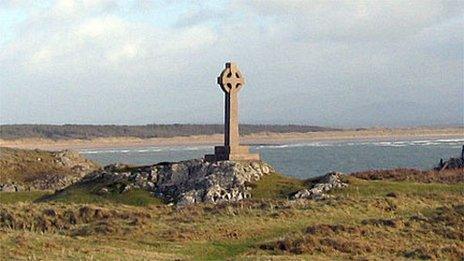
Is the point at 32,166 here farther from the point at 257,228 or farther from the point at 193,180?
the point at 257,228

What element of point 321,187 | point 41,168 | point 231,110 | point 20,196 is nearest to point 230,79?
point 231,110

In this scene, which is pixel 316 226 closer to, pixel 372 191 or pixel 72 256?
pixel 72 256

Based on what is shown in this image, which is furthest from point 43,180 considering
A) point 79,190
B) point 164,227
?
point 164,227

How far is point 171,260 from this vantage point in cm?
1791

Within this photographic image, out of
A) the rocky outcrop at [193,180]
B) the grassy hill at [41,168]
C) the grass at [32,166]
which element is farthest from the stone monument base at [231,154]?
the grass at [32,166]

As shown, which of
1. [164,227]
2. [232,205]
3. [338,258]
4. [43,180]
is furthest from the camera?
[43,180]

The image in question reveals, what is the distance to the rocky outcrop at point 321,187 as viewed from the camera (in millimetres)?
31984

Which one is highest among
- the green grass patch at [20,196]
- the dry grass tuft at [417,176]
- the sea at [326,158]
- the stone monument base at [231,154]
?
the stone monument base at [231,154]

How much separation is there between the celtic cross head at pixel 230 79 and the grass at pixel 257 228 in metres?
5.47

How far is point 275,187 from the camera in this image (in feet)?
112

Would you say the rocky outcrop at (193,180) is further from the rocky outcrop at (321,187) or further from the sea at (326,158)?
the sea at (326,158)

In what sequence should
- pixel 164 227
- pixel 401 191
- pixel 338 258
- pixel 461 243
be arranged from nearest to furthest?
pixel 338 258
pixel 461 243
pixel 164 227
pixel 401 191

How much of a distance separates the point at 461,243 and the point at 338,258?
4.68 m

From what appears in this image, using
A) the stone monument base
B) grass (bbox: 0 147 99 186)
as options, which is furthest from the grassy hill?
the stone monument base
